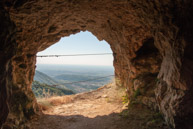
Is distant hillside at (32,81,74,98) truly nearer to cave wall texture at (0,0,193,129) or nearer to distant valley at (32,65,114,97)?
distant valley at (32,65,114,97)

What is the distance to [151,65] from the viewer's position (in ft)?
16.6

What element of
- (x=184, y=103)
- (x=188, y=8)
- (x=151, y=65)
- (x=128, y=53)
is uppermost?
(x=188, y=8)

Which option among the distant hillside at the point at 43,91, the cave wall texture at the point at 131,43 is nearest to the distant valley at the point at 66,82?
the distant hillside at the point at 43,91

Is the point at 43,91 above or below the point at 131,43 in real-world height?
below

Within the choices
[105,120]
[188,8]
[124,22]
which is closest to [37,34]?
[124,22]

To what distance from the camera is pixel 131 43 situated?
16.6 feet

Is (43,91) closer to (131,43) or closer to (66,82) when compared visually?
(131,43)

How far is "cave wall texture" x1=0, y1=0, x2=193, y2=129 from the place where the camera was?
2.48 meters

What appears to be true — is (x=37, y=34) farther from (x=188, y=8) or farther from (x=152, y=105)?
(x=152, y=105)

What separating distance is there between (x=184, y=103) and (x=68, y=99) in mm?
7101

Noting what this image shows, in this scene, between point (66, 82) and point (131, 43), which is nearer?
point (131, 43)

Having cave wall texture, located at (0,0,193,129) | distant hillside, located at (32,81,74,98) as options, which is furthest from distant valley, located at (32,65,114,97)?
cave wall texture, located at (0,0,193,129)

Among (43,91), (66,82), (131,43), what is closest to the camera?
(131,43)

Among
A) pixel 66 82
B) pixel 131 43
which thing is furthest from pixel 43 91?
pixel 66 82
